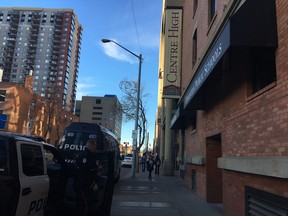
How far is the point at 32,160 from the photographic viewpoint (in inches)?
206

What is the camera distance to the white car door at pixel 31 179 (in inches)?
185

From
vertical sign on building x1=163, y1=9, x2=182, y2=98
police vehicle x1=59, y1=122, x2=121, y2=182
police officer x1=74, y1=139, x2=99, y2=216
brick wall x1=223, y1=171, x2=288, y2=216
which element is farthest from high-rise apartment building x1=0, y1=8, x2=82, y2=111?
police officer x1=74, y1=139, x2=99, y2=216

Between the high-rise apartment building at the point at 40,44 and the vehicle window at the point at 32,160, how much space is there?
14362cm

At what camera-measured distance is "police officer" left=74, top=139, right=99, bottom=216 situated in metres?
6.55

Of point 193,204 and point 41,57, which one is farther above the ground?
point 41,57

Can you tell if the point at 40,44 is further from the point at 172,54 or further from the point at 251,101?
the point at 251,101

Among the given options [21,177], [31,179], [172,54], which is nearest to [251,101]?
[31,179]

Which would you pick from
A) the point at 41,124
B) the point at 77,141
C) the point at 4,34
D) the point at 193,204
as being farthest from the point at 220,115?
the point at 4,34

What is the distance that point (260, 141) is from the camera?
649 cm

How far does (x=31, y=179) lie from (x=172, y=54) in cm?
1888

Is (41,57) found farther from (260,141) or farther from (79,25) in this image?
(260,141)

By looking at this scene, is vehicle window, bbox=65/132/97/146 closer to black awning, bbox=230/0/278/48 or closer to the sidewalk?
the sidewalk

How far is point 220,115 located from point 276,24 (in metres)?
4.41

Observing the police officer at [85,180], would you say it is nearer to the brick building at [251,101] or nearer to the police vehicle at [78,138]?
the brick building at [251,101]
